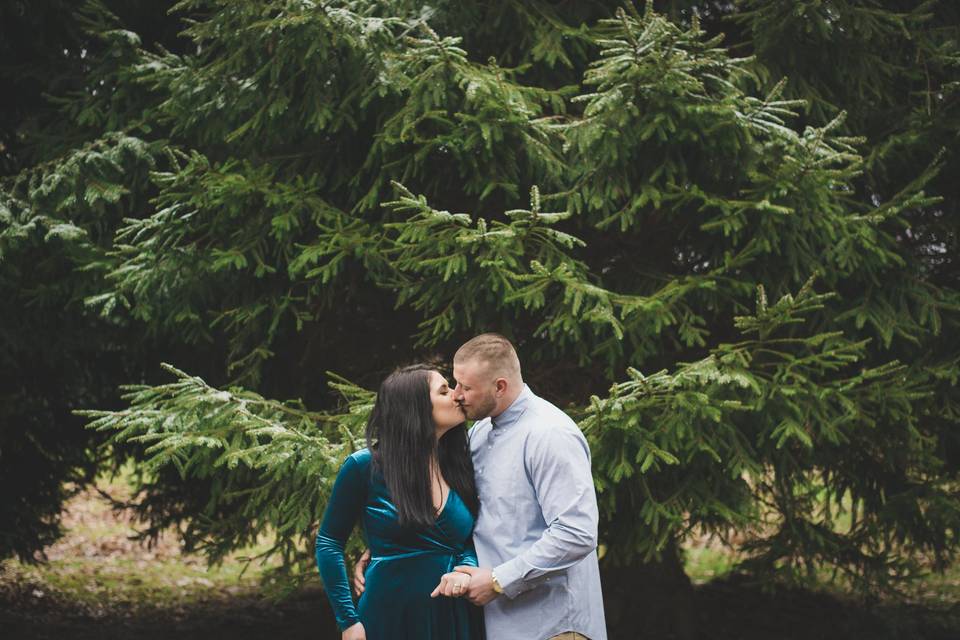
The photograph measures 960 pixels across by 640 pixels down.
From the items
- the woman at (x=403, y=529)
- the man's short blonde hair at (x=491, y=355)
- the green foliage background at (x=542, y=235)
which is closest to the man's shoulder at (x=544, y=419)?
the man's short blonde hair at (x=491, y=355)

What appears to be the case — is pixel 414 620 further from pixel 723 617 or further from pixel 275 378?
pixel 723 617

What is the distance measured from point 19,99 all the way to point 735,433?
5679 millimetres

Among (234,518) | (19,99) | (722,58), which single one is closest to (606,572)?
(234,518)

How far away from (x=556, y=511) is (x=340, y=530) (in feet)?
2.58

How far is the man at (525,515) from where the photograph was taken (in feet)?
9.70

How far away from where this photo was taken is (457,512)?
10.5 ft

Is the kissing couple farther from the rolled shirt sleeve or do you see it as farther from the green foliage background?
the green foliage background

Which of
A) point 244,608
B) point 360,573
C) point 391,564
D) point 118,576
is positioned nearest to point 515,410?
point 391,564

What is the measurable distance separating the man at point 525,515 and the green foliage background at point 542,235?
4.02ft

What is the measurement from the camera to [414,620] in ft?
10.4

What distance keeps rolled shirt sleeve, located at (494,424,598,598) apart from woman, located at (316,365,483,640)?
0.97ft

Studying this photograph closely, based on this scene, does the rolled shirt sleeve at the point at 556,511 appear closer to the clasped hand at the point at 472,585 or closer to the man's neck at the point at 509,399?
the clasped hand at the point at 472,585

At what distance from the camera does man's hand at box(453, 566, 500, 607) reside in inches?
118

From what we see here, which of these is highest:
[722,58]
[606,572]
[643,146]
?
[722,58]
